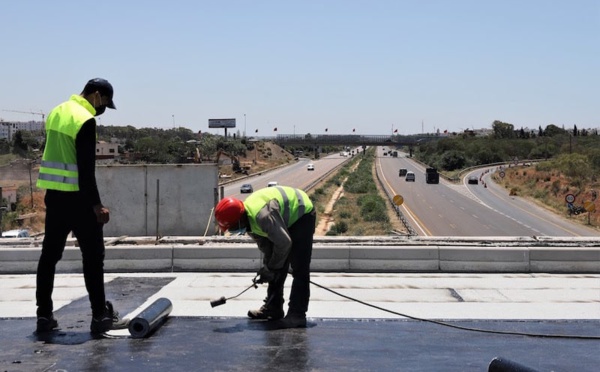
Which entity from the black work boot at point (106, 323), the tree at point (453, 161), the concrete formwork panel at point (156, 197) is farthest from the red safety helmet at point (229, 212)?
the tree at point (453, 161)

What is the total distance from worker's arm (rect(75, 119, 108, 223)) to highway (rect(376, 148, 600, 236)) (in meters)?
36.6

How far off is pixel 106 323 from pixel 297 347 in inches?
60.3

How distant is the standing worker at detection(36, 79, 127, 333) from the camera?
5453 millimetres

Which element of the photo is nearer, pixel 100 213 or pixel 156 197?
pixel 100 213

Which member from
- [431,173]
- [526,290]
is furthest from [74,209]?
[431,173]

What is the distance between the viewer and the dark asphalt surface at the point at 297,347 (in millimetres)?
4840

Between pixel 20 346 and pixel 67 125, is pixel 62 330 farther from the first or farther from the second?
pixel 67 125

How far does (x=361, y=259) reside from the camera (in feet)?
28.9

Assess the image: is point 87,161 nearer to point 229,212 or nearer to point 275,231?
point 229,212

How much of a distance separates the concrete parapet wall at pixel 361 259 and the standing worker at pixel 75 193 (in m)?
3.11

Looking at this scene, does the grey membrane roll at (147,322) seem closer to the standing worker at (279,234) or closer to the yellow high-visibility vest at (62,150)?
the standing worker at (279,234)

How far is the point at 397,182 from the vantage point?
3644 inches

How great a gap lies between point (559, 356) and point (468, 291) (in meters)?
2.63

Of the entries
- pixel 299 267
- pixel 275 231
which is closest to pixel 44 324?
pixel 275 231
